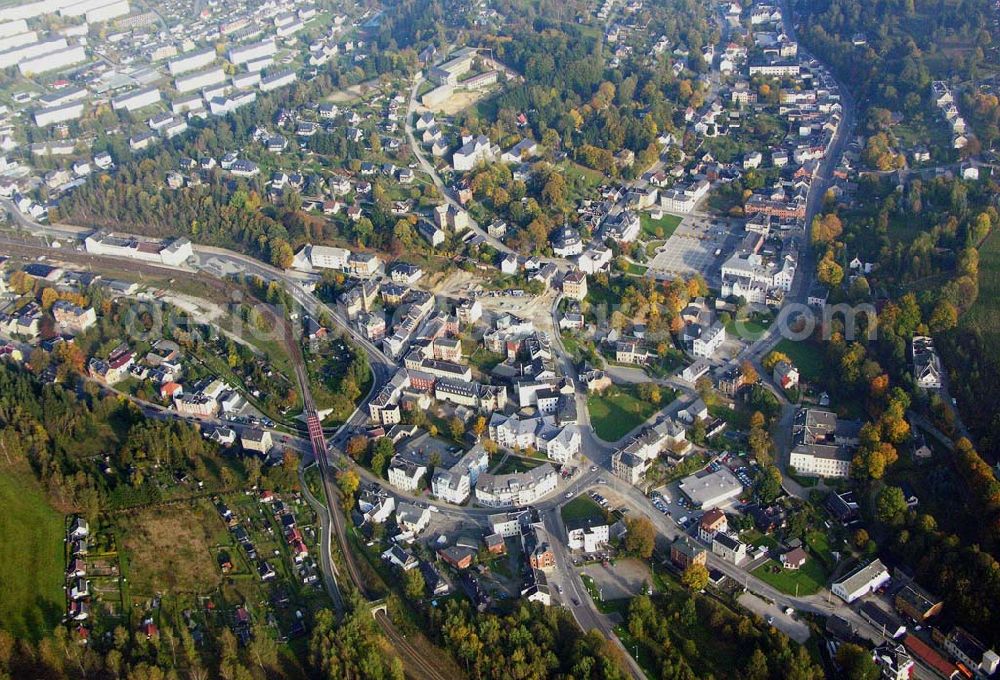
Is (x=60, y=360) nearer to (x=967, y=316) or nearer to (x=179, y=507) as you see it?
(x=179, y=507)

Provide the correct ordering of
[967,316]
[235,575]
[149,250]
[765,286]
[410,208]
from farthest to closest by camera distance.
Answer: [410,208]
[149,250]
[765,286]
[967,316]
[235,575]

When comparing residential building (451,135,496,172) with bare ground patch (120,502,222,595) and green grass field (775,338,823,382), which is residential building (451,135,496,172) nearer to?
green grass field (775,338,823,382)

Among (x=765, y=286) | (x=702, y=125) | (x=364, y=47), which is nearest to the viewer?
(x=765, y=286)

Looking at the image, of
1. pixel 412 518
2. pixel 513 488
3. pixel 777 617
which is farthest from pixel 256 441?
pixel 777 617

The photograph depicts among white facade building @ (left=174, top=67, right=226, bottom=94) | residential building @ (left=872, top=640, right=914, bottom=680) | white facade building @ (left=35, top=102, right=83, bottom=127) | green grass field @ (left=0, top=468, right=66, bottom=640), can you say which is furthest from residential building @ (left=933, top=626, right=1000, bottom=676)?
white facade building @ (left=35, top=102, right=83, bottom=127)

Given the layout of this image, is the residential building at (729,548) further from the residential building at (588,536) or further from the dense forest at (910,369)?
the dense forest at (910,369)

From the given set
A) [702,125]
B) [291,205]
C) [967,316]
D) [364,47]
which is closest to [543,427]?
[967,316]

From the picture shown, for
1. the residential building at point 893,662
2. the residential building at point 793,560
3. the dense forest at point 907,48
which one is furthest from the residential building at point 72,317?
the dense forest at point 907,48
